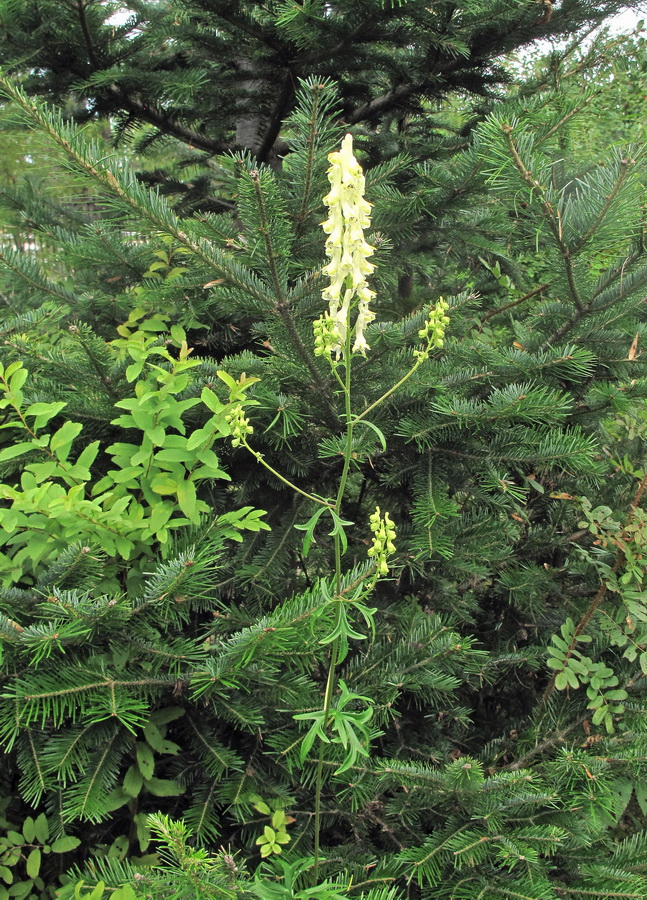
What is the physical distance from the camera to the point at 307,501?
225cm

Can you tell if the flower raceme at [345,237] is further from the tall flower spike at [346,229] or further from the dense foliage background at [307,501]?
the dense foliage background at [307,501]

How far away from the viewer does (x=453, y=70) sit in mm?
2479

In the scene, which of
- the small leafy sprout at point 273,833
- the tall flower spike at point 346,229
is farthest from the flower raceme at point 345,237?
the small leafy sprout at point 273,833

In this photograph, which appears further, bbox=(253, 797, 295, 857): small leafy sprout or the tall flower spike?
bbox=(253, 797, 295, 857): small leafy sprout

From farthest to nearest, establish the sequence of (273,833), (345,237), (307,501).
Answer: (307,501), (273,833), (345,237)

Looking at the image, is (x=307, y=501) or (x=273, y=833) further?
(x=307, y=501)

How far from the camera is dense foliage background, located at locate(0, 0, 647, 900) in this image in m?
1.65

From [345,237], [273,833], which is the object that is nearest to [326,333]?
[345,237]

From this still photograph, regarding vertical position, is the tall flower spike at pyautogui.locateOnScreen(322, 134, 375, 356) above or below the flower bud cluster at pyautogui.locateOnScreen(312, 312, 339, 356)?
above

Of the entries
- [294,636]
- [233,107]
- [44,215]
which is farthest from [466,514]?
[44,215]

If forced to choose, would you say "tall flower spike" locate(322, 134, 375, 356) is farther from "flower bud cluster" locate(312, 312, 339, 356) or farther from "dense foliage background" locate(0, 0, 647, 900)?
"dense foliage background" locate(0, 0, 647, 900)

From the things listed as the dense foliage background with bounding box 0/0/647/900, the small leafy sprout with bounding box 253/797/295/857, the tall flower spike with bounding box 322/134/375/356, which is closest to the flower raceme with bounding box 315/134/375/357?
the tall flower spike with bounding box 322/134/375/356

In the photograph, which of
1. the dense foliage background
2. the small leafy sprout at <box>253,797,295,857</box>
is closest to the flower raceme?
the dense foliage background

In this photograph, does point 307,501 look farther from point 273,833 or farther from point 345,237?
point 345,237
